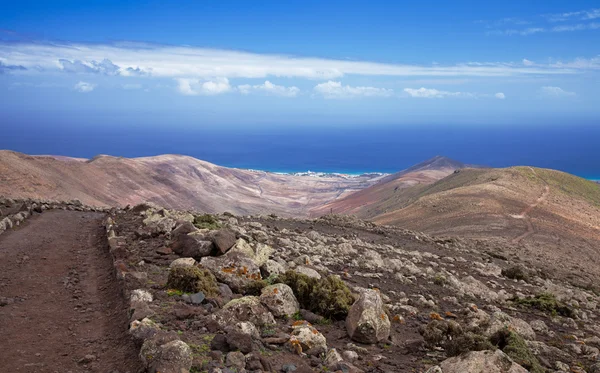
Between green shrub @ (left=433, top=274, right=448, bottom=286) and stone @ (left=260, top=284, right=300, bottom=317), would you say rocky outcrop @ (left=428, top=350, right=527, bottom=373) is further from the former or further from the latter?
green shrub @ (left=433, top=274, right=448, bottom=286)

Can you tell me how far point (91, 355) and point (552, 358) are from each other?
7.97 m

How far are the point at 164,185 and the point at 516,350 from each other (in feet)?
229

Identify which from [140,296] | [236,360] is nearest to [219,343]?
[236,360]

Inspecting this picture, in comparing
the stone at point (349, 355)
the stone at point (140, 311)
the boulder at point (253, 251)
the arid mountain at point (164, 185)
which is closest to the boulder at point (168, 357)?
the stone at point (140, 311)

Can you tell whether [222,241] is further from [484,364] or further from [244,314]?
[484,364]

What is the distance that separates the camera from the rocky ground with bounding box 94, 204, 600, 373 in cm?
652

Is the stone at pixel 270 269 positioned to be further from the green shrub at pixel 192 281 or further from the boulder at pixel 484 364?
the boulder at pixel 484 364

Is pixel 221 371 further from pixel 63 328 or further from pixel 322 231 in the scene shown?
pixel 322 231

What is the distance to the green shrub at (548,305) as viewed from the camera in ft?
42.9

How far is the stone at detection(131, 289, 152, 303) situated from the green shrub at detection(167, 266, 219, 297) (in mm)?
616

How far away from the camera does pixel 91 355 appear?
6.81 m

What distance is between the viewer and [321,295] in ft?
29.5

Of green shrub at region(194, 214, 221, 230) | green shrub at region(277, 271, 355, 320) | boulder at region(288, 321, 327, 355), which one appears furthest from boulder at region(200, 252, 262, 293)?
green shrub at region(194, 214, 221, 230)

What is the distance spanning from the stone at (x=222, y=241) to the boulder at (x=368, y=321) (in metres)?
3.75
